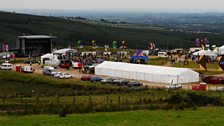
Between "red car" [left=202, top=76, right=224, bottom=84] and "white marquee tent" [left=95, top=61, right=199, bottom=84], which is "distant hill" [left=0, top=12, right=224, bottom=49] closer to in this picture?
"white marquee tent" [left=95, top=61, right=199, bottom=84]

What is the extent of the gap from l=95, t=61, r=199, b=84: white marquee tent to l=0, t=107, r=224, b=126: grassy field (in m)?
23.8

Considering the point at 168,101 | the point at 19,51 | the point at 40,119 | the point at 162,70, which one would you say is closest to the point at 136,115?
the point at 40,119

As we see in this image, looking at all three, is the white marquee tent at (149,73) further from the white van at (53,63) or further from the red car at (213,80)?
the white van at (53,63)

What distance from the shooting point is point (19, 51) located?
7875 cm

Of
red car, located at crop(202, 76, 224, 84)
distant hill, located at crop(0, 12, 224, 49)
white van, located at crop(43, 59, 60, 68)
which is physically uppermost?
distant hill, located at crop(0, 12, 224, 49)

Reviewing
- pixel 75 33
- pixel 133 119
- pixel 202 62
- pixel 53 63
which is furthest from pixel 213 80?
pixel 75 33

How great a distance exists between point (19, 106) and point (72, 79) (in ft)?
72.0

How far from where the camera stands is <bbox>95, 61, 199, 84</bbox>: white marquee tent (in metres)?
47.8

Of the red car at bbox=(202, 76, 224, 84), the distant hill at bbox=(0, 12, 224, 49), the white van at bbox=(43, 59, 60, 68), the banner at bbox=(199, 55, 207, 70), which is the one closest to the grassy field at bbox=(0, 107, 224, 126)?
the red car at bbox=(202, 76, 224, 84)

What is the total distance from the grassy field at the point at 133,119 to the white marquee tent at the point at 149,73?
23820mm

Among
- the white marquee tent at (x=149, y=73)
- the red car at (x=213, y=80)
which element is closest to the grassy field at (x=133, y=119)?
the red car at (x=213, y=80)

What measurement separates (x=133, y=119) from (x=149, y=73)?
28555 millimetres

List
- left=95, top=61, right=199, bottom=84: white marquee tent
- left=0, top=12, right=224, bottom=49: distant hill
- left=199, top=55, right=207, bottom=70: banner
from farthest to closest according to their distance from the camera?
left=0, top=12, right=224, bottom=49: distant hill < left=199, top=55, right=207, bottom=70: banner < left=95, top=61, right=199, bottom=84: white marquee tent

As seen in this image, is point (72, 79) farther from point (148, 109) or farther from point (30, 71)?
point (148, 109)
